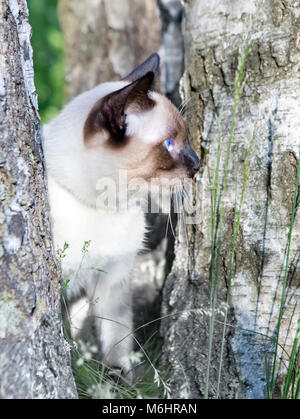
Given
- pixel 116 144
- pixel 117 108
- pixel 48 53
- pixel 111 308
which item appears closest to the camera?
pixel 117 108

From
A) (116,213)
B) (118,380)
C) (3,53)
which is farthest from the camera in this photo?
(116,213)

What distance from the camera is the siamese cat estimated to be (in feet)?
6.33

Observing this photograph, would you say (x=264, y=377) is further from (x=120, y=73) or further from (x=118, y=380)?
(x=120, y=73)

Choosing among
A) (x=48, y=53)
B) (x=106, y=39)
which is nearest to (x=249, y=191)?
(x=106, y=39)

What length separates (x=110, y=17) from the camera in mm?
3924

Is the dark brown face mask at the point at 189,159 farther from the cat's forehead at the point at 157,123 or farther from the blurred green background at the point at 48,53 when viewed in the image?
the blurred green background at the point at 48,53

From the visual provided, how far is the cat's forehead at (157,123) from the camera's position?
1.97 metres

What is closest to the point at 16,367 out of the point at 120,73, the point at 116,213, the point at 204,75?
the point at 116,213

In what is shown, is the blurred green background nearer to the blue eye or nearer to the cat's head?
the cat's head

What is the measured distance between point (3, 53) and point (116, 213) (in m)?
0.93

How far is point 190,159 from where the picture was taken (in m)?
2.03

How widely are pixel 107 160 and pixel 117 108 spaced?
24cm

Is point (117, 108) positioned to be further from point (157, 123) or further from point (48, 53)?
point (48, 53)

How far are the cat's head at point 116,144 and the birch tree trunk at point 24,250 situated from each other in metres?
0.35
